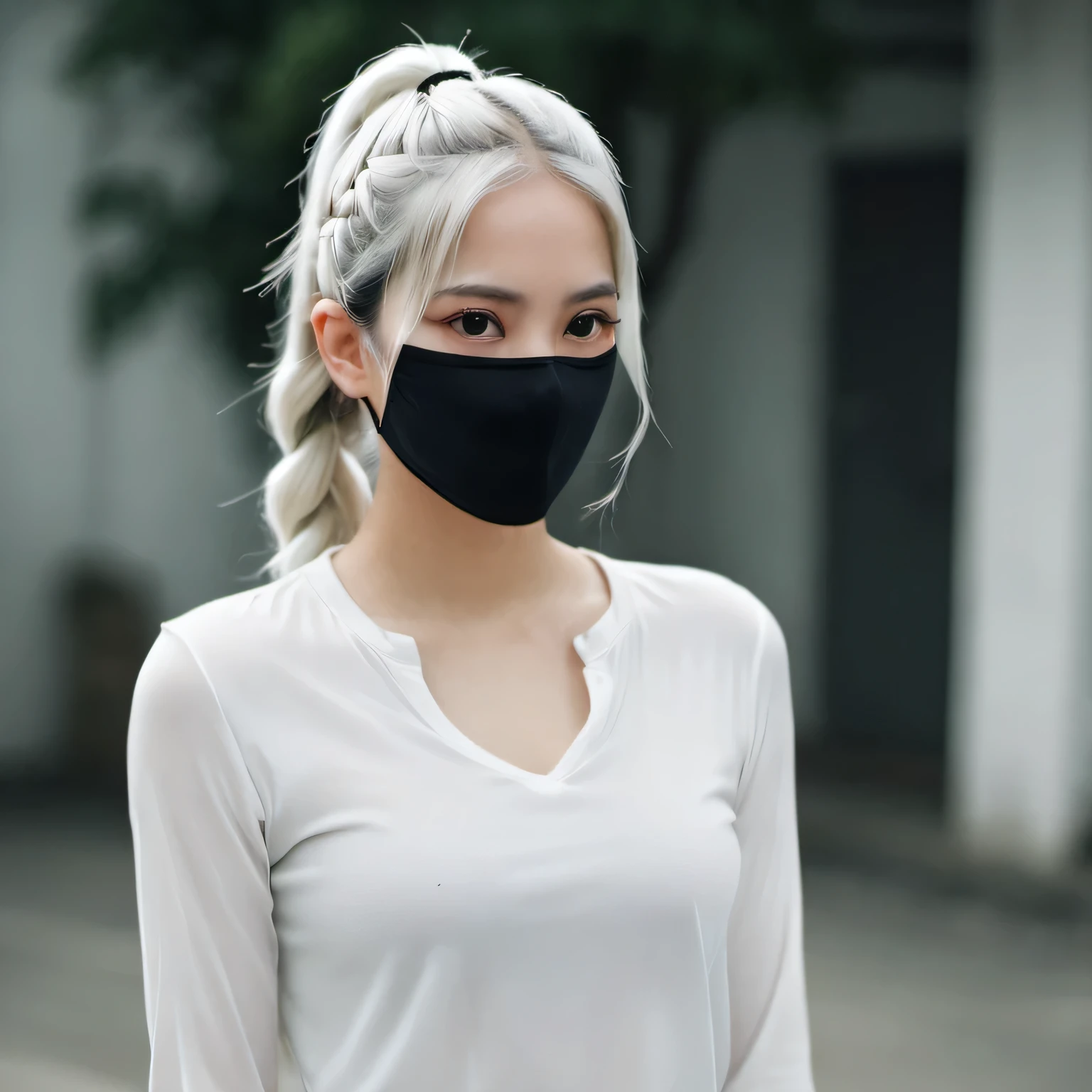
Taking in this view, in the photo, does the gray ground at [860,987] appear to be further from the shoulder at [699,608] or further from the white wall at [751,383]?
the shoulder at [699,608]

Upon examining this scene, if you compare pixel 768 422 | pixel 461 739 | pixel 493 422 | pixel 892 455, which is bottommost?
pixel 892 455

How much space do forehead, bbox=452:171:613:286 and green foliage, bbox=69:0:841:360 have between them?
2.88 m

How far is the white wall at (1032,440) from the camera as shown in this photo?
15.8 ft

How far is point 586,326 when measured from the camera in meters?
1.31

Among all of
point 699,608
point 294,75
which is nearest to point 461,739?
point 699,608

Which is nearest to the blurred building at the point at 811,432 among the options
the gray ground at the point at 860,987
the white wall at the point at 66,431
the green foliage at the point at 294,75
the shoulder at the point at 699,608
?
the white wall at the point at 66,431

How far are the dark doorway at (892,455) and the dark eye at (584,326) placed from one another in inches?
201

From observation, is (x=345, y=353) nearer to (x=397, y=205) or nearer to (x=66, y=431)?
(x=397, y=205)

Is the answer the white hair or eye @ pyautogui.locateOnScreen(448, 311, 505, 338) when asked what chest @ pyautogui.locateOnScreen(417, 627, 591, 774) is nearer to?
the white hair

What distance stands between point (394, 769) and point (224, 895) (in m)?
0.17

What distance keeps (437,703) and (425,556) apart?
0.15m

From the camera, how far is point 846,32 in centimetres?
580

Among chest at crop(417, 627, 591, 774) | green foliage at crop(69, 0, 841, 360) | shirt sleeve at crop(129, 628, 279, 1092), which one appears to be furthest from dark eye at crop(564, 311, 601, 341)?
green foliage at crop(69, 0, 841, 360)

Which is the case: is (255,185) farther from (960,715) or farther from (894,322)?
(960,715)
